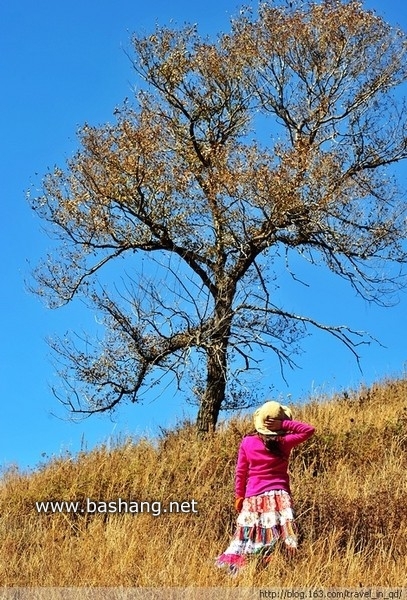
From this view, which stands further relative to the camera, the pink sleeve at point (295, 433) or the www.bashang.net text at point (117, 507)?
the www.bashang.net text at point (117, 507)

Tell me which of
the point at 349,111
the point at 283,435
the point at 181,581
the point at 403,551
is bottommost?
the point at 181,581

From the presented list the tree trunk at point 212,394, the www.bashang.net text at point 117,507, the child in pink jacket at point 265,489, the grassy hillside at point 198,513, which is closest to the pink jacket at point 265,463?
the child in pink jacket at point 265,489

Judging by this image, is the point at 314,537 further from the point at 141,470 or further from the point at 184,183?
the point at 184,183

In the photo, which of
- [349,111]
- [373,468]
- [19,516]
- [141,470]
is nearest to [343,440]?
[373,468]

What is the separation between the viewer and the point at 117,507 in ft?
36.5

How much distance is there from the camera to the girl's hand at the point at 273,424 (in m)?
8.69

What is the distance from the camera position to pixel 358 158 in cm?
1631

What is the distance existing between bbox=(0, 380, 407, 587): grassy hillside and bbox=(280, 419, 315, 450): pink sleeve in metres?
1.11

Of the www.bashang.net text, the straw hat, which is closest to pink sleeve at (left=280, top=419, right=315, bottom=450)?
the straw hat

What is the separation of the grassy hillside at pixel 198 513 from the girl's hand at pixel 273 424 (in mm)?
1298

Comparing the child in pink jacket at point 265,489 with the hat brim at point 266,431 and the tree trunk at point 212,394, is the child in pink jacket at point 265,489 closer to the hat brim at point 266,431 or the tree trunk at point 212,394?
the hat brim at point 266,431

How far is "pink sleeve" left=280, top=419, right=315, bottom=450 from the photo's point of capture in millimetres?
8578

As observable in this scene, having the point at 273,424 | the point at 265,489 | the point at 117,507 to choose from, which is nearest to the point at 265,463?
the point at 265,489

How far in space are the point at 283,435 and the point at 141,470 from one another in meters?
4.20
